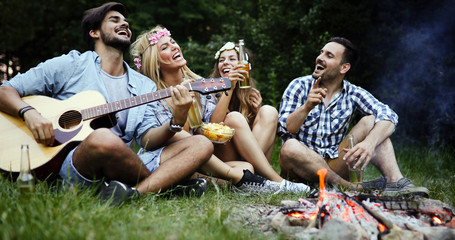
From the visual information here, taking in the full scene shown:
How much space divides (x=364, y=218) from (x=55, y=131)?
209cm

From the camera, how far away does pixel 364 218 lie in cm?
227

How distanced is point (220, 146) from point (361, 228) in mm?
1845

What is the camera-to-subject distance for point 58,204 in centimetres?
218

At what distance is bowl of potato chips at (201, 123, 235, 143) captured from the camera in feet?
11.0

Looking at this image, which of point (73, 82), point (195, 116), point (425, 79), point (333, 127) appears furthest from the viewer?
point (425, 79)

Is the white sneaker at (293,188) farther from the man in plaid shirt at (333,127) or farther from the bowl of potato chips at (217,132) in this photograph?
the bowl of potato chips at (217,132)

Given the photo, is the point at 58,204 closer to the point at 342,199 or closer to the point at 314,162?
the point at 342,199

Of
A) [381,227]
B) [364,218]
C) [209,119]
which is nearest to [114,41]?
[209,119]

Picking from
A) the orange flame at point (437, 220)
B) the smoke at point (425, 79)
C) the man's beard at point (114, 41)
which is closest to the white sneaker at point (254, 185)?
the orange flame at point (437, 220)

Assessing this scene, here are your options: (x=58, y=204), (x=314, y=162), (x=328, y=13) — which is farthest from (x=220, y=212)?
(x=328, y=13)

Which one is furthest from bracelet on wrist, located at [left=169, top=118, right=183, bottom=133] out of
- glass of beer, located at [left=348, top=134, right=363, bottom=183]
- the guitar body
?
glass of beer, located at [left=348, top=134, right=363, bottom=183]

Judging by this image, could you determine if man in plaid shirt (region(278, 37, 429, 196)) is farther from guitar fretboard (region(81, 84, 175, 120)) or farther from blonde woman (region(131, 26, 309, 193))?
guitar fretboard (region(81, 84, 175, 120))

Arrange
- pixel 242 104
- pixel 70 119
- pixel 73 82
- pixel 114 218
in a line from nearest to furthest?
1. pixel 114 218
2. pixel 70 119
3. pixel 73 82
4. pixel 242 104

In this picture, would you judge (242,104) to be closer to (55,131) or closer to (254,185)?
(254,185)
